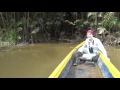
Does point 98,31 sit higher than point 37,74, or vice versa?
point 98,31

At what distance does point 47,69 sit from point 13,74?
4.08ft

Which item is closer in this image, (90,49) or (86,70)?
(86,70)

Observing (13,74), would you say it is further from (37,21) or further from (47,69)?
(37,21)

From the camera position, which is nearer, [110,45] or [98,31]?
[110,45]

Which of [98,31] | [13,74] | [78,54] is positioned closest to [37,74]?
[13,74]

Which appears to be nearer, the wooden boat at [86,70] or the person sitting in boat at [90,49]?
the wooden boat at [86,70]

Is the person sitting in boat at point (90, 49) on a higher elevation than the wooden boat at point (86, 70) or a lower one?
higher

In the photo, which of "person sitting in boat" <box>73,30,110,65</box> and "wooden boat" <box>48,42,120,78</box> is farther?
"person sitting in boat" <box>73,30,110,65</box>

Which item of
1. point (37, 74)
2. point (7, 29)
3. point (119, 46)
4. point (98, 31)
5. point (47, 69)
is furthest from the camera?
point (7, 29)

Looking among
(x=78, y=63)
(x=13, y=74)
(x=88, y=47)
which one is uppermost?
(x=88, y=47)

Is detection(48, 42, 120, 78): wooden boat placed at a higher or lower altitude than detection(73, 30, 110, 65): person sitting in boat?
lower

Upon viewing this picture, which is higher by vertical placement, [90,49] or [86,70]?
[90,49]

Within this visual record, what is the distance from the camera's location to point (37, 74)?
24.9ft

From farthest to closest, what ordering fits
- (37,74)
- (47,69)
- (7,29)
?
(7,29) < (47,69) < (37,74)
